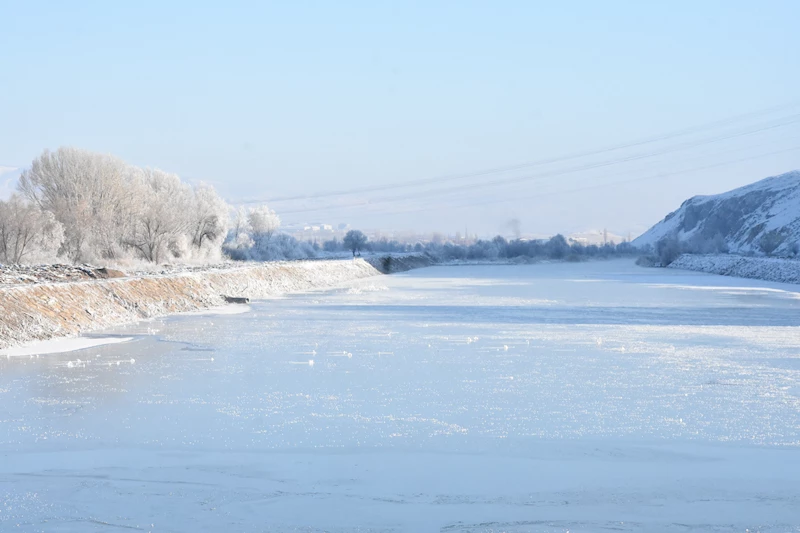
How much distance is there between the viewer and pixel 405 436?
8602mm

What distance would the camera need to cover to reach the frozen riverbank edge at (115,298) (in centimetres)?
1744

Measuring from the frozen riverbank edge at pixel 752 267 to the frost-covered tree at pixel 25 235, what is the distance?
4056 centimetres

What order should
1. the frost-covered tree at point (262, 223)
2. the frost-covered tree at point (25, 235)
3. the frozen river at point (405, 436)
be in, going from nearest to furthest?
→ 1. the frozen river at point (405, 436)
2. the frost-covered tree at point (25, 235)
3. the frost-covered tree at point (262, 223)

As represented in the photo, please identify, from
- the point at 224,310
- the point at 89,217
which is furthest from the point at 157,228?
the point at 224,310

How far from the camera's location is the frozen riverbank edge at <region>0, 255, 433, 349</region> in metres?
17.4

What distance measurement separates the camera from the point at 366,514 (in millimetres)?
6281

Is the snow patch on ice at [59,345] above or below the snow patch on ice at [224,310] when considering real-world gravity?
below

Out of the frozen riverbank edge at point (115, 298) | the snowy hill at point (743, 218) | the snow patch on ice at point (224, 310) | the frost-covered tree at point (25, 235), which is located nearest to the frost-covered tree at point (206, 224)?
the frost-covered tree at point (25, 235)

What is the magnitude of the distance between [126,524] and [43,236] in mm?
39154

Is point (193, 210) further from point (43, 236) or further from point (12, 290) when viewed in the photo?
point (12, 290)

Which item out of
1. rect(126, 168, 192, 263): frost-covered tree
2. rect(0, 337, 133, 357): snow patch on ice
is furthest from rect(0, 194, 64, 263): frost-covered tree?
rect(0, 337, 133, 357): snow patch on ice

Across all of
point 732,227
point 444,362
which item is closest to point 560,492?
point 444,362

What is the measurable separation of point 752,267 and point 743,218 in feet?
278

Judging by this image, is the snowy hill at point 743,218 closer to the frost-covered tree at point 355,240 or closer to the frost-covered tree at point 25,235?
the frost-covered tree at point 355,240
